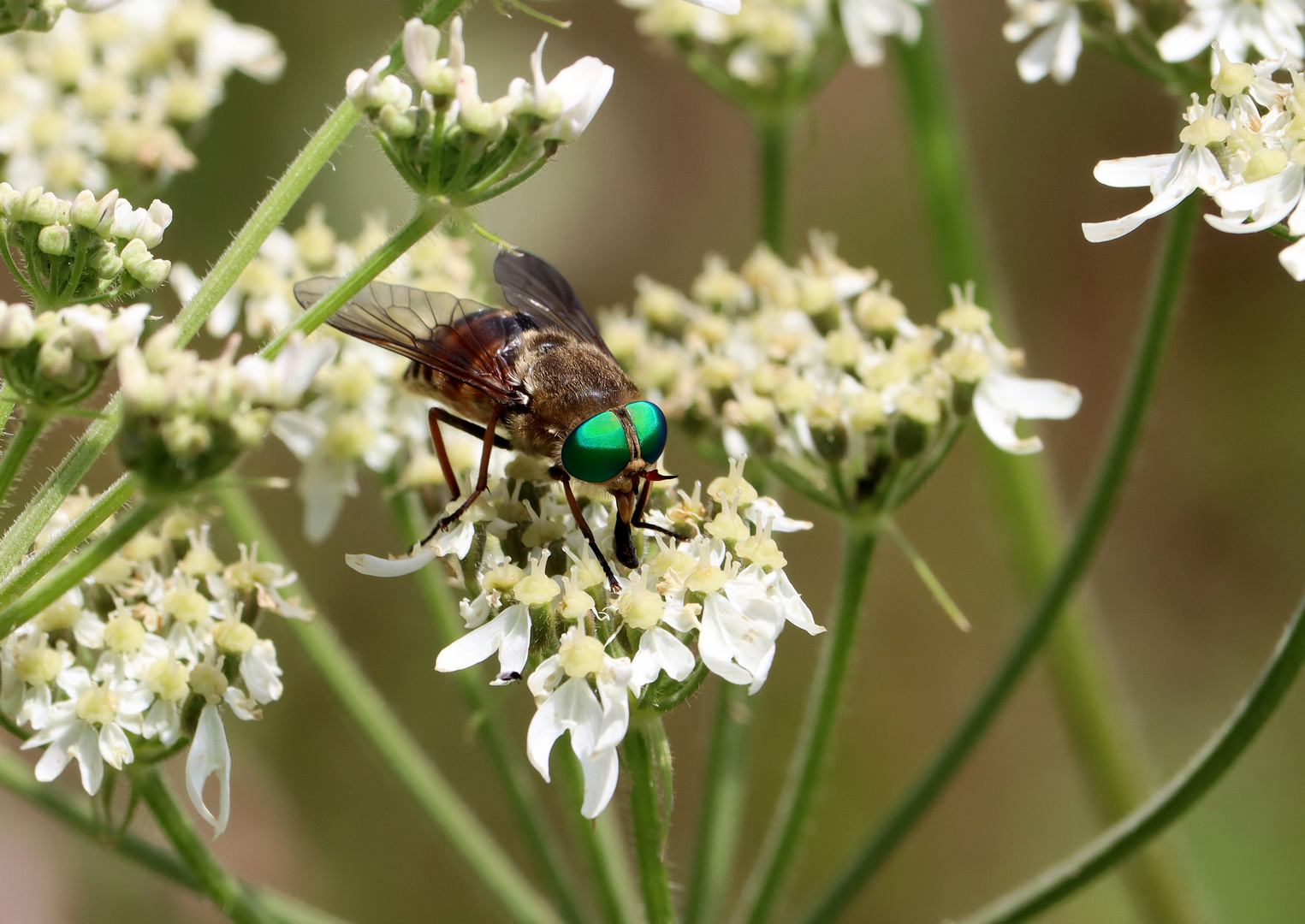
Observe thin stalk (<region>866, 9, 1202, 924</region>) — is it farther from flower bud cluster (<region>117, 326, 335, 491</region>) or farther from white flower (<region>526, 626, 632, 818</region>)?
flower bud cluster (<region>117, 326, 335, 491</region>)

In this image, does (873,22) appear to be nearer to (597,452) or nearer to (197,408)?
(597,452)

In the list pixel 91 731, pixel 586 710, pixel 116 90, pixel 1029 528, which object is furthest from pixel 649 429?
pixel 116 90

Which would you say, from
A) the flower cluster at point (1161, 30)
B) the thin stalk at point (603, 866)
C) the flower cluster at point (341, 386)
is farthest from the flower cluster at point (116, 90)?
the flower cluster at point (1161, 30)

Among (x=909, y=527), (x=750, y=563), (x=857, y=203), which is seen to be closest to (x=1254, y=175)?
(x=750, y=563)

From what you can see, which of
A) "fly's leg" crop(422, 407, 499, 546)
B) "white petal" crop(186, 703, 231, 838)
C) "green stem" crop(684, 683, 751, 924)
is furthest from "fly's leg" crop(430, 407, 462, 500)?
"green stem" crop(684, 683, 751, 924)

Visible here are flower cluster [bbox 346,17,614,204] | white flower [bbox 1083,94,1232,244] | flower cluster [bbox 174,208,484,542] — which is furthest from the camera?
flower cluster [bbox 174,208,484,542]
